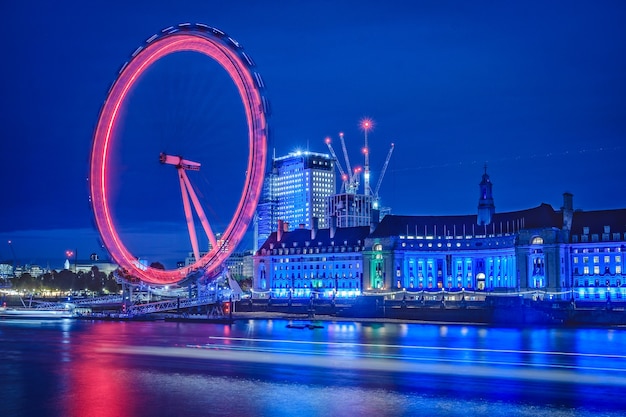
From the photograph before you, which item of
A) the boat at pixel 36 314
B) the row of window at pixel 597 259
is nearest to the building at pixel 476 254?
the row of window at pixel 597 259

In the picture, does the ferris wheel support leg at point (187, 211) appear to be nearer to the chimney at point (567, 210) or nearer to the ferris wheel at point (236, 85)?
the ferris wheel at point (236, 85)

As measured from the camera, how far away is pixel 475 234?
149 meters

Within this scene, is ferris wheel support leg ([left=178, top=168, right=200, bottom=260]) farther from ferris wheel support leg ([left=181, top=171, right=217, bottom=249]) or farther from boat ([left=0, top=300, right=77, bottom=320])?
boat ([left=0, top=300, right=77, bottom=320])

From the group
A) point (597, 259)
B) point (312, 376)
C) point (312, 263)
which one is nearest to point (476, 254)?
point (597, 259)

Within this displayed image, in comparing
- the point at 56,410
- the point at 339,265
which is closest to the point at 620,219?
the point at 339,265

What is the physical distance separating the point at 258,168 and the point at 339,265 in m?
87.4

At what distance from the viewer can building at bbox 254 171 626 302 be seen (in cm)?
12588

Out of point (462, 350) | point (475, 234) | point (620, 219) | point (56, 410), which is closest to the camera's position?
point (56, 410)

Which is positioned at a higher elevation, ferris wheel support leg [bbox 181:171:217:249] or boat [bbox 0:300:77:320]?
ferris wheel support leg [bbox 181:171:217:249]

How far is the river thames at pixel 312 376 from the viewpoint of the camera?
111ft

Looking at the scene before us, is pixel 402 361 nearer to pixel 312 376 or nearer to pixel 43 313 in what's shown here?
pixel 312 376

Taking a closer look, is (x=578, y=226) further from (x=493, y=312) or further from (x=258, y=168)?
(x=258, y=168)

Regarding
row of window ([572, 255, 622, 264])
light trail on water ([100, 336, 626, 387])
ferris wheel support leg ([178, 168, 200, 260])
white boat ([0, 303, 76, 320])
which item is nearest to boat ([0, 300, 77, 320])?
white boat ([0, 303, 76, 320])

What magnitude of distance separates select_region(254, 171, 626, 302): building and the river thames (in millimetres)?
55896
